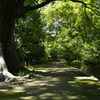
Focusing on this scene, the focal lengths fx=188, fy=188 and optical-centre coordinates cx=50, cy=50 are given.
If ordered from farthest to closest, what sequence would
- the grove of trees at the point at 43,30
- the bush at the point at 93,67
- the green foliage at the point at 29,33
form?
the green foliage at the point at 29,33 → the bush at the point at 93,67 → the grove of trees at the point at 43,30

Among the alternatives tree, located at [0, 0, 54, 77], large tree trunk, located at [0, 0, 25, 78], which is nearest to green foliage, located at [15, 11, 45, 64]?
tree, located at [0, 0, 54, 77]

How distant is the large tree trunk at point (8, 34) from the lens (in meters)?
14.4

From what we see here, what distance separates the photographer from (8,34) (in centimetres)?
1525

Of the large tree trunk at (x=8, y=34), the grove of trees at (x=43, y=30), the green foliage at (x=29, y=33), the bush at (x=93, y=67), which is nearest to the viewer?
the large tree trunk at (x=8, y=34)

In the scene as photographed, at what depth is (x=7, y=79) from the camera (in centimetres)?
1131

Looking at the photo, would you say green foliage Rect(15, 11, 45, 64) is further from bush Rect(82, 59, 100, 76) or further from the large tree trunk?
bush Rect(82, 59, 100, 76)

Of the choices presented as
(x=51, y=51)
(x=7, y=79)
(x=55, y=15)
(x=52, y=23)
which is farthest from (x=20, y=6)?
(x=51, y=51)

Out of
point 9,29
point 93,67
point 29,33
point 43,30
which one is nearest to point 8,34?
point 9,29

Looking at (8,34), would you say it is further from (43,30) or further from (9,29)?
(43,30)

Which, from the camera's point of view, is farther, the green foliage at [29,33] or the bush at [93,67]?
the green foliage at [29,33]

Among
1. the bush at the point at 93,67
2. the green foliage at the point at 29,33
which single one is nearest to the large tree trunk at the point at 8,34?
the bush at the point at 93,67

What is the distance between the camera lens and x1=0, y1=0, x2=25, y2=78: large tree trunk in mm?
14367

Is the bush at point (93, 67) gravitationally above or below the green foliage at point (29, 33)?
below

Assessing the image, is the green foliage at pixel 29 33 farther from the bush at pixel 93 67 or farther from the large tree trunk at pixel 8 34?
the bush at pixel 93 67
